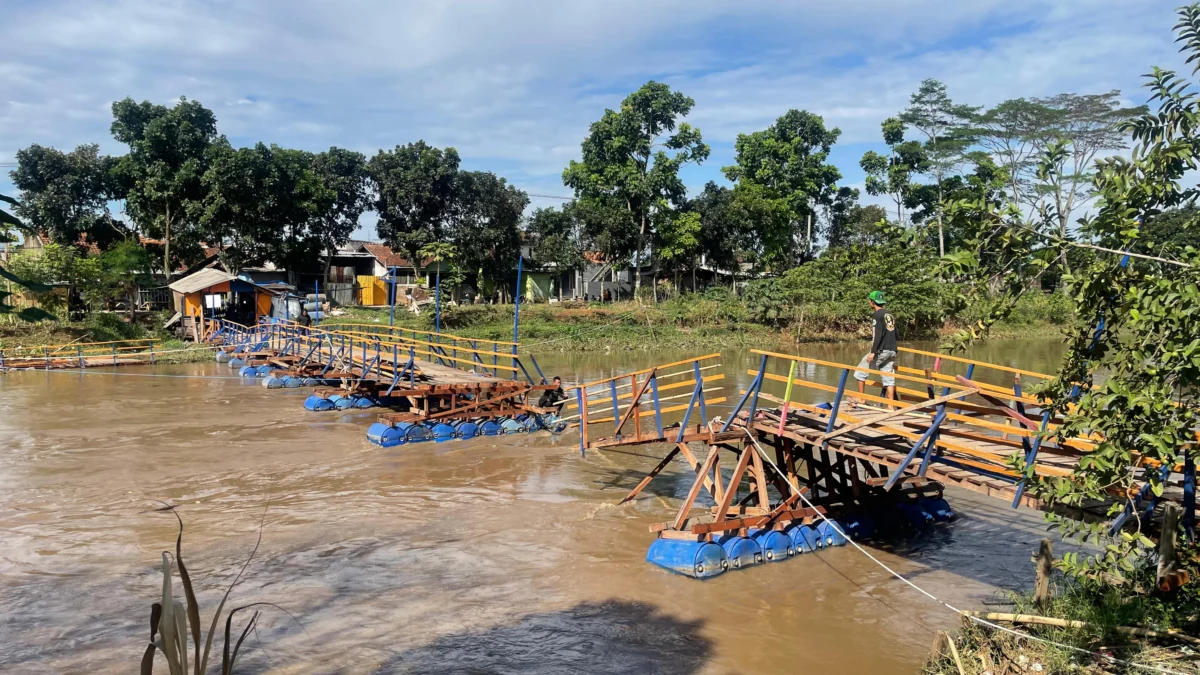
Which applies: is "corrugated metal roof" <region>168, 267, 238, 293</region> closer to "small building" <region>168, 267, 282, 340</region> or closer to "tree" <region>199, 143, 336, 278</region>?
"small building" <region>168, 267, 282, 340</region>

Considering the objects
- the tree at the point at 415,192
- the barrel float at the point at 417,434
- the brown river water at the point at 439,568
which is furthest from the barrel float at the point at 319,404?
the tree at the point at 415,192

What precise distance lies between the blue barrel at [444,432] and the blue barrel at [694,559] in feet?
25.9

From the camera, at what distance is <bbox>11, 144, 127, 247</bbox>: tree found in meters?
35.0

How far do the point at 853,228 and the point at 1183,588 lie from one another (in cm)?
5199

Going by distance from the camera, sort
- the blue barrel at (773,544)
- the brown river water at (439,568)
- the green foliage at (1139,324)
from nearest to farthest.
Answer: the green foliage at (1139,324) < the brown river water at (439,568) < the blue barrel at (773,544)

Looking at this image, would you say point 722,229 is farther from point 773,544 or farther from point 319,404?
point 773,544

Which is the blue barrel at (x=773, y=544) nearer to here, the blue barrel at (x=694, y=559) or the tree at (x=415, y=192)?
the blue barrel at (x=694, y=559)

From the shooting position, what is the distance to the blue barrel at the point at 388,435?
1555cm

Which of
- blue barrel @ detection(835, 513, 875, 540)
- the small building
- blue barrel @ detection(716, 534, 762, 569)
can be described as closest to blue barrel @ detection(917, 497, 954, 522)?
blue barrel @ detection(835, 513, 875, 540)

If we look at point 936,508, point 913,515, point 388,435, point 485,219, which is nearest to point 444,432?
point 388,435

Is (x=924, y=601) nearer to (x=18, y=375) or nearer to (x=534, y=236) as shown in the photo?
(x=18, y=375)

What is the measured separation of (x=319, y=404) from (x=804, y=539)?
552 inches

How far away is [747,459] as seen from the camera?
9.73 meters

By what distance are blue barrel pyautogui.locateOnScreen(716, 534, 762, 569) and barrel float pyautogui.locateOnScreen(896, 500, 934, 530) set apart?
2477 millimetres
